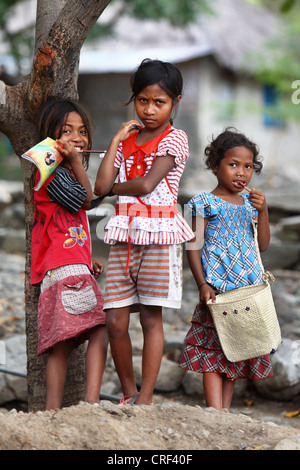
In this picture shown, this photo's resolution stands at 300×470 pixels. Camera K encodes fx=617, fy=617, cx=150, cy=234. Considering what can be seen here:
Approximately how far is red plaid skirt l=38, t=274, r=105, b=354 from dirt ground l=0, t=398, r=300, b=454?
0.35 metres

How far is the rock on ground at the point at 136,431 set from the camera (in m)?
2.22

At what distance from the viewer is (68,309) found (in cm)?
271

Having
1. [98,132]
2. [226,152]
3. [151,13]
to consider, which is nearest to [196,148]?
[98,132]

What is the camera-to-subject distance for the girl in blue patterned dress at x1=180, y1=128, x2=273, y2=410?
3018 mm

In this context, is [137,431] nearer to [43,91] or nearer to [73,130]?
[73,130]

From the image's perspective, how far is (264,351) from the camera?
293 centimetres

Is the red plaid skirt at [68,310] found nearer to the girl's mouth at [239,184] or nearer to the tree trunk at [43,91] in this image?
the tree trunk at [43,91]

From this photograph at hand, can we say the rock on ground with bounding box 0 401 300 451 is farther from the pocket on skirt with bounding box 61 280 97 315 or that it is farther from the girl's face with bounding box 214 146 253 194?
the girl's face with bounding box 214 146 253 194

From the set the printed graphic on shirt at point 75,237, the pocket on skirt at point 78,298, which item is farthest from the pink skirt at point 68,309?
the printed graphic on shirt at point 75,237

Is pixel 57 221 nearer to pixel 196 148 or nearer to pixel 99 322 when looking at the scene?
pixel 99 322

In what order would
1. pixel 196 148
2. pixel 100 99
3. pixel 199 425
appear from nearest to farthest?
pixel 199 425
pixel 100 99
pixel 196 148

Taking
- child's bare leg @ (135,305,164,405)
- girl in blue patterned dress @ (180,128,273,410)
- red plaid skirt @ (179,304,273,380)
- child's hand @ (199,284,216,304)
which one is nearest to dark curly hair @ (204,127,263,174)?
girl in blue patterned dress @ (180,128,273,410)

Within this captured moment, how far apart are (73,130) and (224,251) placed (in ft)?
3.06

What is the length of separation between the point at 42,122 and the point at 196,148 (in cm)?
1413
